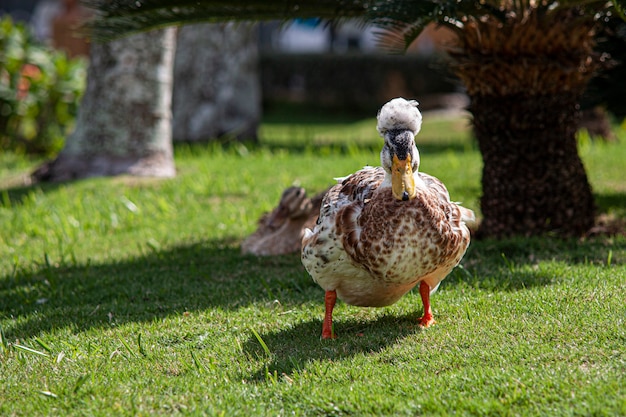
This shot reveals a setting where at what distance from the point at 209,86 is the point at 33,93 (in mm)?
2371

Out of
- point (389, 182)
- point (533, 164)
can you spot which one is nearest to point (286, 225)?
point (533, 164)

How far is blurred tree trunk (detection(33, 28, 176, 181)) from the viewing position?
332 inches

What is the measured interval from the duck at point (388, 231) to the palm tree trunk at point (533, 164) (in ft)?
5.57

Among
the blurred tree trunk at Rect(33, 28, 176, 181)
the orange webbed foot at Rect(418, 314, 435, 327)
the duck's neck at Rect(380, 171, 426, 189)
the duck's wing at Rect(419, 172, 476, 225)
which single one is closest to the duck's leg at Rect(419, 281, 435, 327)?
the orange webbed foot at Rect(418, 314, 435, 327)

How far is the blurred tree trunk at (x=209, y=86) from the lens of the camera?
37.5 feet

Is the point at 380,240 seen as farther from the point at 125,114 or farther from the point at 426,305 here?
the point at 125,114

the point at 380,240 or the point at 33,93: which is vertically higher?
the point at 33,93

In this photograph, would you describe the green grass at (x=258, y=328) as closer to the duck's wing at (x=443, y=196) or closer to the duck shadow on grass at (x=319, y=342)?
the duck shadow on grass at (x=319, y=342)

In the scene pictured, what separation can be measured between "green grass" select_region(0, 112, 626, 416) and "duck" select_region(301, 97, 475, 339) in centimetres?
31

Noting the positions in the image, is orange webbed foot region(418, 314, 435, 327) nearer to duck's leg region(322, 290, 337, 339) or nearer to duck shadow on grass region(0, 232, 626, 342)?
duck shadow on grass region(0, 232, 626, 342)

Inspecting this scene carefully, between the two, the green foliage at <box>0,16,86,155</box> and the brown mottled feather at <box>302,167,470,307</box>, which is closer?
the brown mottled feather at <box>302,167,470,307</box>

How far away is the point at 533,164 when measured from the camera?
229 inches

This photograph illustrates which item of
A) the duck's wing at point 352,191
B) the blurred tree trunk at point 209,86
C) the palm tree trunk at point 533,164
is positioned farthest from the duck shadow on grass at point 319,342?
the blurred tree trunk at point 209,86

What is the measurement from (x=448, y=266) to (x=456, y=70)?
2197 millimetres
